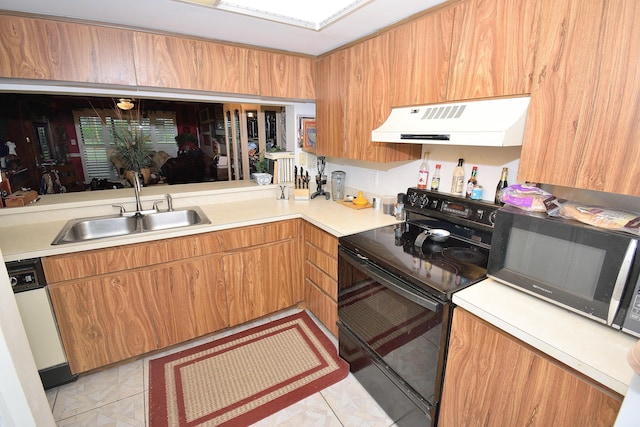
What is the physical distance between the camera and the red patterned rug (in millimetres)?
1609

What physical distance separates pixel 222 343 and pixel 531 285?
1.97 meters

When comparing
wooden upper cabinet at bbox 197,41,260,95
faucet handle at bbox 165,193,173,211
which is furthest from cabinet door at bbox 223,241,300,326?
wooden upper cabinet at bbox 197,41,260,95

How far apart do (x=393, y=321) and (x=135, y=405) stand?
5.09 ft

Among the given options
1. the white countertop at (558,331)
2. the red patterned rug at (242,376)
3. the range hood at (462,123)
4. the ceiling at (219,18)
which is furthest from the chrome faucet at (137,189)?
the white countertop at (558,331)

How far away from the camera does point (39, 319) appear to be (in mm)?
1593

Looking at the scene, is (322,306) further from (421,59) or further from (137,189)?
(421,59)

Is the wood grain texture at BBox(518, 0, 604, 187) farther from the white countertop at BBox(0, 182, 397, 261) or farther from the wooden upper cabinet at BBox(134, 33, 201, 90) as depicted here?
the wooden upper cabinet at BBox(134, 33, 201, 90)

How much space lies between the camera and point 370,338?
164 centimetres

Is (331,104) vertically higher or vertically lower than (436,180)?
higher

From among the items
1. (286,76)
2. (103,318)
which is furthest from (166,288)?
(286,76)

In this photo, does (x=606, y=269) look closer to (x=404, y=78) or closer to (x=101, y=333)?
(x=404, y=78)

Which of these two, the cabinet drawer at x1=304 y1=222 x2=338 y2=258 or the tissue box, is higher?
the tissue box

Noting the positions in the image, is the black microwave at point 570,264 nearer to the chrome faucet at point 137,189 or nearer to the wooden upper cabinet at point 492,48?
the wooden upper cabinet at point 492,48

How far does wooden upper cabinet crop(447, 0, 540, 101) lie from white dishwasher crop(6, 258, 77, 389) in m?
2.39
